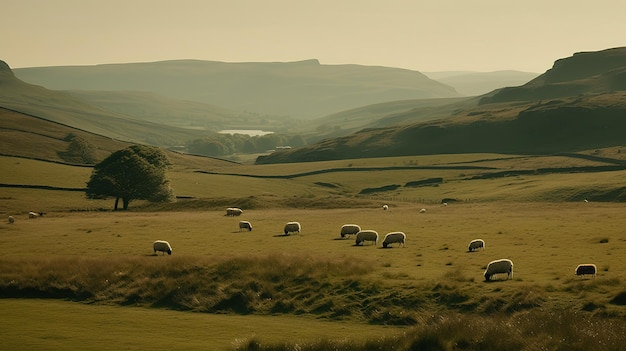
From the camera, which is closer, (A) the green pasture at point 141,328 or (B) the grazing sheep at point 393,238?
(A) the green pasture at point 141,328

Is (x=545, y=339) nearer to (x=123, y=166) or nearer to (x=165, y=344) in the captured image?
(x=165, y=344)

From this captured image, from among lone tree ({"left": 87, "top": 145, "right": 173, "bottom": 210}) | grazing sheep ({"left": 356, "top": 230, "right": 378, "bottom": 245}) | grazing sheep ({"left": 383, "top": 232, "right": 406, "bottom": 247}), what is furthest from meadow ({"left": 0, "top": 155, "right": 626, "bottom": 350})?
lone tree ({"left": 87, "top": 145, "right": 173, "bottom": 210})

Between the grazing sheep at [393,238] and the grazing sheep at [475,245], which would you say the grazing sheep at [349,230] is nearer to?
the grazing sheep at [393,238]

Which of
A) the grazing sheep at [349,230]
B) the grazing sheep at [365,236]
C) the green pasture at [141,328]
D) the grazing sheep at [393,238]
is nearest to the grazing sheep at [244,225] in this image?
the grazing sheep at [349,230]

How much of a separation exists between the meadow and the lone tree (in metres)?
28.6

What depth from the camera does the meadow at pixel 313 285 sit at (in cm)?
2881

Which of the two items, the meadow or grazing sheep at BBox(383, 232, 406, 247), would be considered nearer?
the meadow

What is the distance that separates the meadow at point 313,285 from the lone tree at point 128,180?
28572 mm

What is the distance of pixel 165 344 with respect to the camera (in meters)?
29.2

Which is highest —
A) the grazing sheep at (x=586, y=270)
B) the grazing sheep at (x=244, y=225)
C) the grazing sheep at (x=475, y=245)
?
the grazing sheep at (x=586, y=270)

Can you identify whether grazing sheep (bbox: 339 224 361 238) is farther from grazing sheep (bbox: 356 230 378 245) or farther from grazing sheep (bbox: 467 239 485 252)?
grazing sheep (bbox: 467 239 485 252)

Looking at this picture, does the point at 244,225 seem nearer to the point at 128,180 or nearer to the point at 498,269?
the point at 498,269

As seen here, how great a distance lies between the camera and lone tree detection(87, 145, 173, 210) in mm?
102938

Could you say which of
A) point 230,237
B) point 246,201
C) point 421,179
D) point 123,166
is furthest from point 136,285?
point 421,179
